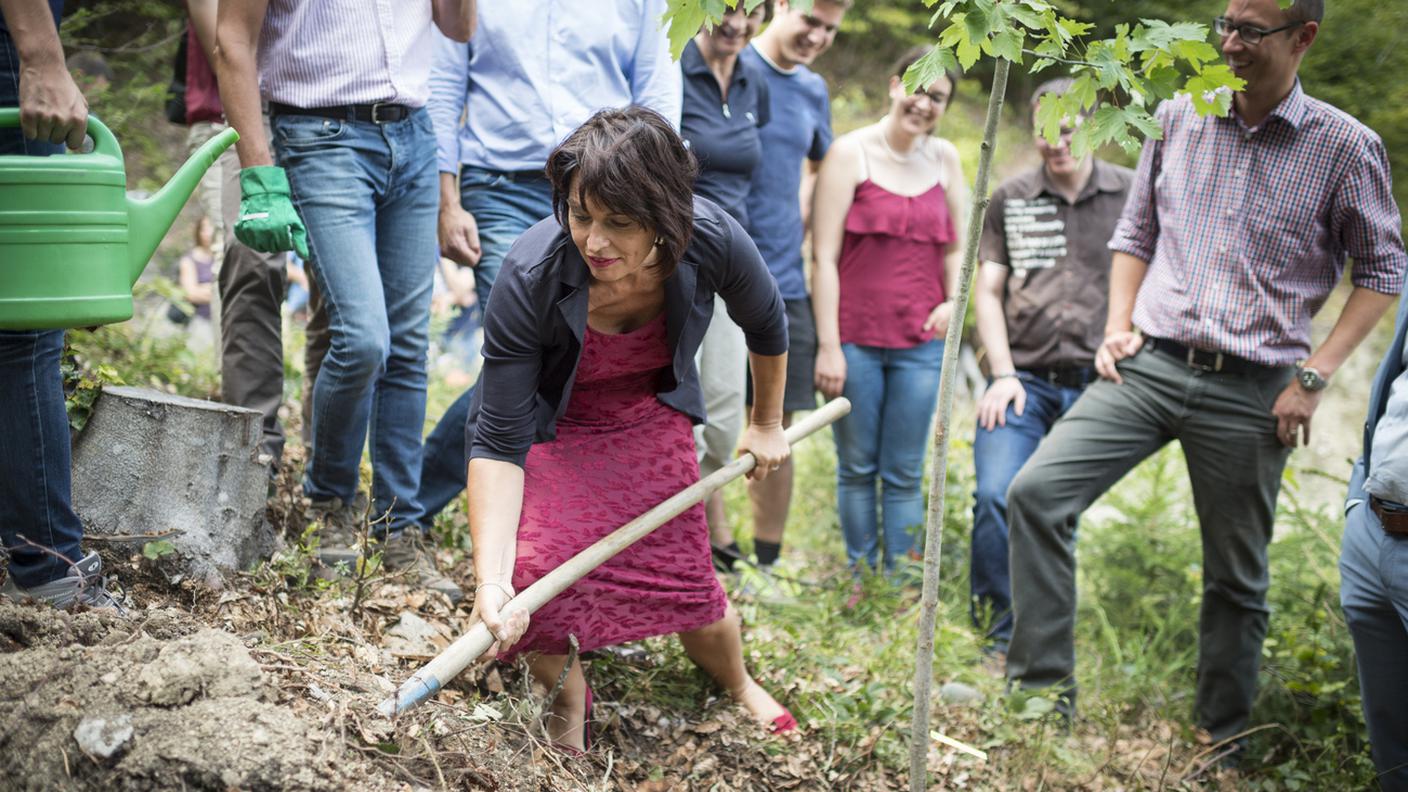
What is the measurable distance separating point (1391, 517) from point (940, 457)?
1.15m

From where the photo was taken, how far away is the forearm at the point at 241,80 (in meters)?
2.86

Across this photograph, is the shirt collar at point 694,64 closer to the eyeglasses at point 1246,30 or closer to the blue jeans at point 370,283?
the blue jeans at point 370,283

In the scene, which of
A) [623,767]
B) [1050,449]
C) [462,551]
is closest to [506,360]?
[623,767]

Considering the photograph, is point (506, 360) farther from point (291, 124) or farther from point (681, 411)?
point (291, 124)

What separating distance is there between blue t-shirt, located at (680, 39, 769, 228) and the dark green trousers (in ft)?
4.76

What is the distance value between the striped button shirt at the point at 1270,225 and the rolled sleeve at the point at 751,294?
1511 mm

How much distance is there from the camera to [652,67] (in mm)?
3836

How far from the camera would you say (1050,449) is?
12.3ft

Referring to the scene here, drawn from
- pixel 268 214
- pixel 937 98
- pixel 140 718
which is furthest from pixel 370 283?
pixel 937 98

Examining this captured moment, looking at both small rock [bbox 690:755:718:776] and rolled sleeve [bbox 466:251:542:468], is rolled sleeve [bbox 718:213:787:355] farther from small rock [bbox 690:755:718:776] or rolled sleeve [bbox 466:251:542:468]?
small rock [bbox 690:755:718:776]

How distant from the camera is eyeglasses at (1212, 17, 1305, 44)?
11.2 feet

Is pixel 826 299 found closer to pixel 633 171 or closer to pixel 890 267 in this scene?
pixel 890 267

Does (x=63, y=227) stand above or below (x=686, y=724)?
above

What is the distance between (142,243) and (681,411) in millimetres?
1394
